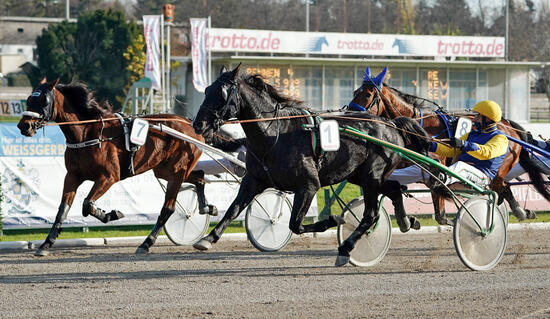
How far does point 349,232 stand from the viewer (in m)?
8.45

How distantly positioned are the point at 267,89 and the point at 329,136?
819 millimetres

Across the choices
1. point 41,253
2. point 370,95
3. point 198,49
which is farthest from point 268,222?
point 198,49

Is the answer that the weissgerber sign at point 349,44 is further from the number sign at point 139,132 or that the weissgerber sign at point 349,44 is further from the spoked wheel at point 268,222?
the spoked wheel at point 268,222

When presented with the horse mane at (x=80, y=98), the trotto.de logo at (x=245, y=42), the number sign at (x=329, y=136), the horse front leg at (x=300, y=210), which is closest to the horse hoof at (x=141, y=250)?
the horse mane at (x=80, y=98)

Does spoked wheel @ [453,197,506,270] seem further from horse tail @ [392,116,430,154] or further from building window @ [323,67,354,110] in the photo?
building window @ [323,67,354,110]

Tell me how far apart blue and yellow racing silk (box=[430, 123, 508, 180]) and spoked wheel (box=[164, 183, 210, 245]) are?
3.27 m

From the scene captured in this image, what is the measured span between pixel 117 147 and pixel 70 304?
3.42 metres

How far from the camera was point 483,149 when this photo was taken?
8.26 metres

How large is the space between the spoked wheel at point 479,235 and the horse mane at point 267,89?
1.94 metres

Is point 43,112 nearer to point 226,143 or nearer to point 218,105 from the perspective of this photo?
point 226,143

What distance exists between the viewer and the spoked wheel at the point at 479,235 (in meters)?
7.75

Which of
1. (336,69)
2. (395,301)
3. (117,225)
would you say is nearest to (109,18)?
(336,69)

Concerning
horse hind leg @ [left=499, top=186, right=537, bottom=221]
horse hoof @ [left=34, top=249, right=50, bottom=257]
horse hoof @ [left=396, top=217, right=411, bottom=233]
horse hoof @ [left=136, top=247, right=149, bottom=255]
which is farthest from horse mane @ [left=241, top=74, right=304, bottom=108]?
horse hind leg @ [left=499, top=186, right=537, bottom=221]

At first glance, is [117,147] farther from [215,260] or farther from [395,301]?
[395,301]
